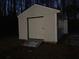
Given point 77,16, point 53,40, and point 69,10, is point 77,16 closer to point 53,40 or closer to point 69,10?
point 69,10

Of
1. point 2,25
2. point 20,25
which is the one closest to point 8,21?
point 2,25

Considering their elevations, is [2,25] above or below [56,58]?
above

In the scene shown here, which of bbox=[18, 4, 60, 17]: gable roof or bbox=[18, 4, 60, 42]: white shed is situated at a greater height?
bbox=[18, 4, 60, 17]: gable roof

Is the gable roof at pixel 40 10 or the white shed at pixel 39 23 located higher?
the gable roof at pixel 40 10

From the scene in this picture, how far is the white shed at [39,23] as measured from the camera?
1395cm

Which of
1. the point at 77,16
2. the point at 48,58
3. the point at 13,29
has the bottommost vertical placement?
the point at 48,58

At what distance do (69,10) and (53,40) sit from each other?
1884 cm

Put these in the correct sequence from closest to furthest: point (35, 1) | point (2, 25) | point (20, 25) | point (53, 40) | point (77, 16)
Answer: point (53, 40)
point (20, 25)
point (2, 25)
point (77, 16)
point (35, 1)

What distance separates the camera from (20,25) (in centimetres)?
1617

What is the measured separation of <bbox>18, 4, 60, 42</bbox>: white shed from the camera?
13.9 meters

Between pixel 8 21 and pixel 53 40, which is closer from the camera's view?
pixel 53 40

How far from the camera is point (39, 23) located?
1500 centimetres

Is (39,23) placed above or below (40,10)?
below

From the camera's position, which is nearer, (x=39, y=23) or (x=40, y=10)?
(x=40, y=10)
